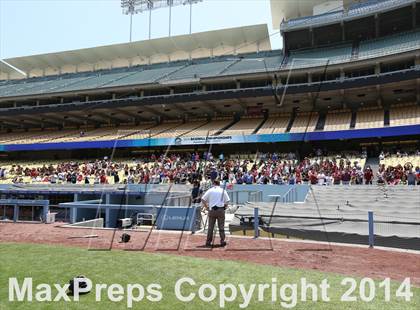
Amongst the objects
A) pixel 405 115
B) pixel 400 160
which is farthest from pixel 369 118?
pixel 400 160

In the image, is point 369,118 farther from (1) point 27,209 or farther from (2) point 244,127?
(1) point 27,209

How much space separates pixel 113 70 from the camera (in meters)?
58.4

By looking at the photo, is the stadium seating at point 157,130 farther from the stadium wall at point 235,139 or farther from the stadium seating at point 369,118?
the stadium seating at point 369,118

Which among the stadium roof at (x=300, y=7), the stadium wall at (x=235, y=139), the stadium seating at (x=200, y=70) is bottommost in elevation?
the stadium wall at (x=235, y=139)

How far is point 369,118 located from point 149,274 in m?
31.2

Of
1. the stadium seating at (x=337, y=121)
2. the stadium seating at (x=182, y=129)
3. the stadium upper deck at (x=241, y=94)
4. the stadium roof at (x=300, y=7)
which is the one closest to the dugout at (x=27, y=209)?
the stadium upper deck at (x=241, y=94)

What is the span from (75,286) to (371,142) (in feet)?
103

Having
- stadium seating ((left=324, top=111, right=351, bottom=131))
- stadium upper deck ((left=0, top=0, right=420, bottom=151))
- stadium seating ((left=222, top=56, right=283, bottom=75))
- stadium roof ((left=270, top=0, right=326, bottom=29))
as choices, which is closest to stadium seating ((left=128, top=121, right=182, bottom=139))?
stadium upper deck ((left=0, top=0, right=420, bottom=151))

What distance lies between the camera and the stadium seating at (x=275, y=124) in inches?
1367

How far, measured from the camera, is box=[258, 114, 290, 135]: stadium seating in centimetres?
3472

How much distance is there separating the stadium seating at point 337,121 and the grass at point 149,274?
2707 centimetres

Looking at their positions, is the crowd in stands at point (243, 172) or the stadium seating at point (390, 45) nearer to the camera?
the crowd in stands at point (243, 172)

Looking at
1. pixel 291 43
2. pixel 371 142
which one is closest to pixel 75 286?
pixel 371 142

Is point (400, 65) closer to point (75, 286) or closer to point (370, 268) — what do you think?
point (370, 268)
